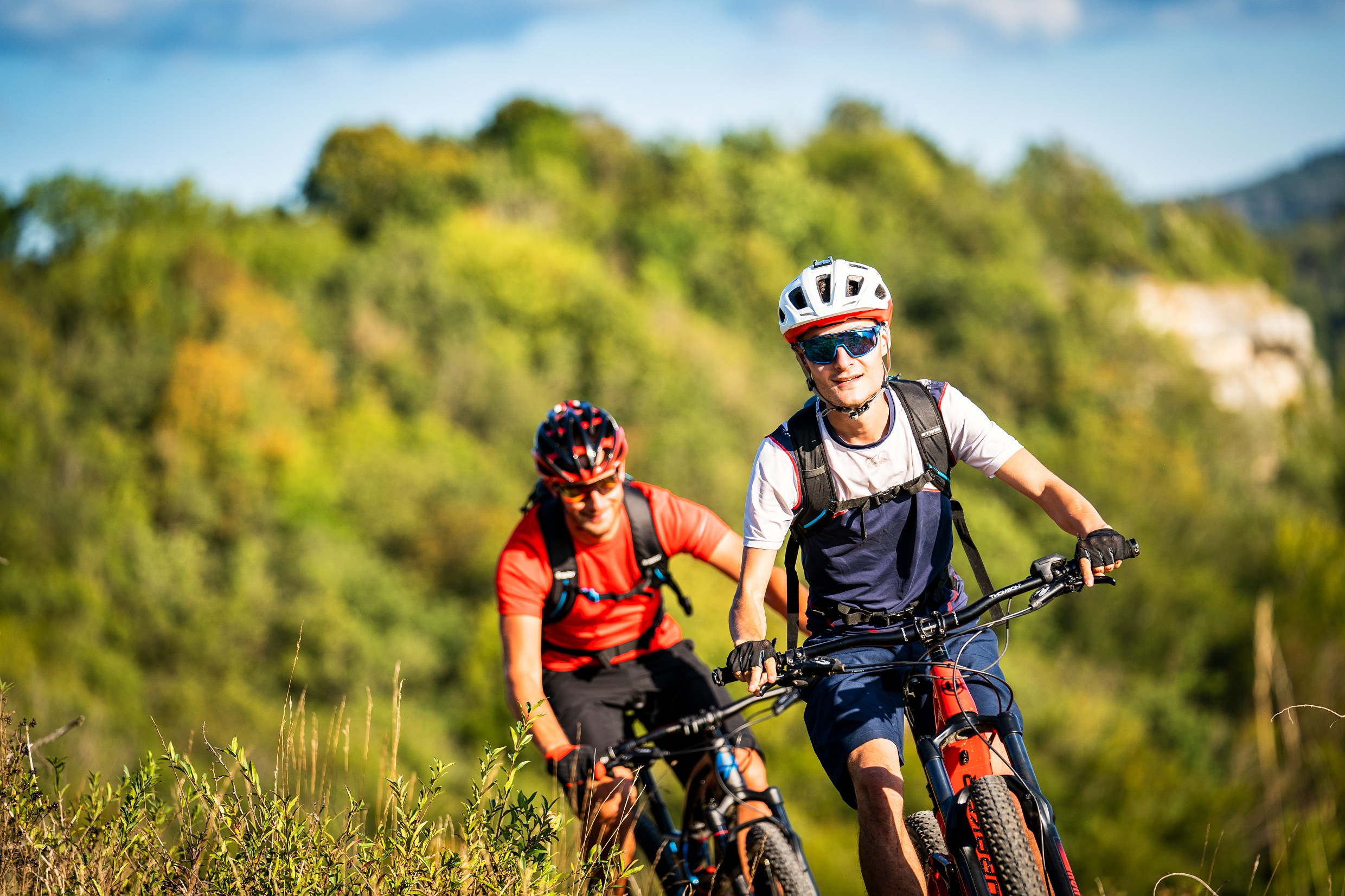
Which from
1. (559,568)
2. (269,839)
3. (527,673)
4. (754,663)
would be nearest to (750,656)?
(754,663)

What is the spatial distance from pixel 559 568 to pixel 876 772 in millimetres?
1893

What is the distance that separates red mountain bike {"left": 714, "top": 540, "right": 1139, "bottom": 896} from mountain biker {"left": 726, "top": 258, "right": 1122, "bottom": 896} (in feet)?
0.50

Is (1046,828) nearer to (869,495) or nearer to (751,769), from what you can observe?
(869,495)

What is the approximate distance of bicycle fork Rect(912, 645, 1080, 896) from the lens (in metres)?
3.29

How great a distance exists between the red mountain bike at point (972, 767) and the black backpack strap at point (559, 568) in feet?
4.78

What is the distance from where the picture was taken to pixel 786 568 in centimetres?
415

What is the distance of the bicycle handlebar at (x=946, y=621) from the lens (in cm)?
349

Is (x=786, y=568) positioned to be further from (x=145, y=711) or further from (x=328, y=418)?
(x=328, y=418)

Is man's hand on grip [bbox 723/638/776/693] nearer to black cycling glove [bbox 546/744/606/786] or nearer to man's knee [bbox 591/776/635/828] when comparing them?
black cycling glove [bbox 546/744/606/786]

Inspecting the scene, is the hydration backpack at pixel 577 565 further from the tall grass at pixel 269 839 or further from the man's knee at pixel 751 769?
the tall grass at pixel 269 839

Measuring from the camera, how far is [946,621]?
3.57 meters

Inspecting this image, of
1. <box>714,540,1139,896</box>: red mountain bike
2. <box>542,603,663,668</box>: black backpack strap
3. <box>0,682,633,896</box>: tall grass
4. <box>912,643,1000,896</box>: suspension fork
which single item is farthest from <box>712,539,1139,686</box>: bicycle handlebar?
<box>542,603,663,668</box>: black backpack strap

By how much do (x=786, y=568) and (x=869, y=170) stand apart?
79.3m

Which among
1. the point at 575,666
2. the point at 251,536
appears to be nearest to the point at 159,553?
the point at 251,536
